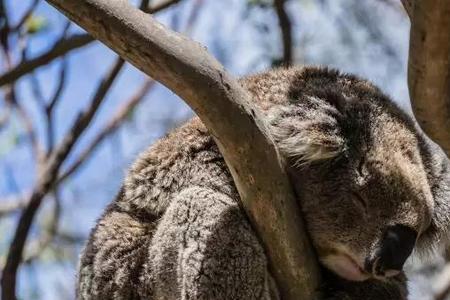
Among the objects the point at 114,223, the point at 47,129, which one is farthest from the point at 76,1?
the point at 47,129

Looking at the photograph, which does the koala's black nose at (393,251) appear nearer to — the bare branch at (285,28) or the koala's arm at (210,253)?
the koala's arm at (210,253)

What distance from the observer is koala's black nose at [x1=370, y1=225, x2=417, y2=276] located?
3.67 m

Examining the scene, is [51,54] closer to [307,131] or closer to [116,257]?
[116,257]

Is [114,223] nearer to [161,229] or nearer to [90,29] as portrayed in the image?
[161,229]

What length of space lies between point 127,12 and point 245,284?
1267mm

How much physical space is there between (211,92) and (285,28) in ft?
→ 11.8

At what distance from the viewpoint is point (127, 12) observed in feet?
10.6

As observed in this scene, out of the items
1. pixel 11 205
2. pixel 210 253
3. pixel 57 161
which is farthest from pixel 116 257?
pixel 11 205

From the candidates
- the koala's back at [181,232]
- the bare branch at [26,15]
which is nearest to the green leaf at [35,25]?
the bare branch at [26,15]

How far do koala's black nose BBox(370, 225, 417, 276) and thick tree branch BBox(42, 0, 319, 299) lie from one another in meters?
0.44

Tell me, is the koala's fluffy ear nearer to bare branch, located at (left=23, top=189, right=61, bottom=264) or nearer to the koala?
the koala

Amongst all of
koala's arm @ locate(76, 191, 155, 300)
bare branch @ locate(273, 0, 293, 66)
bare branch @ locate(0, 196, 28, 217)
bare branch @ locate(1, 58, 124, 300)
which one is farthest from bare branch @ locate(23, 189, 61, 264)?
koala's arm @ locate(76, 191, 155, 300)

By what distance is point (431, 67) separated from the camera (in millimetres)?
3193

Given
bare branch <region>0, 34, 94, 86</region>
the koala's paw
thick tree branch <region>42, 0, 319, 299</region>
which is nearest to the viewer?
thick tree branch <region>42, 0, 319, 299</region>
